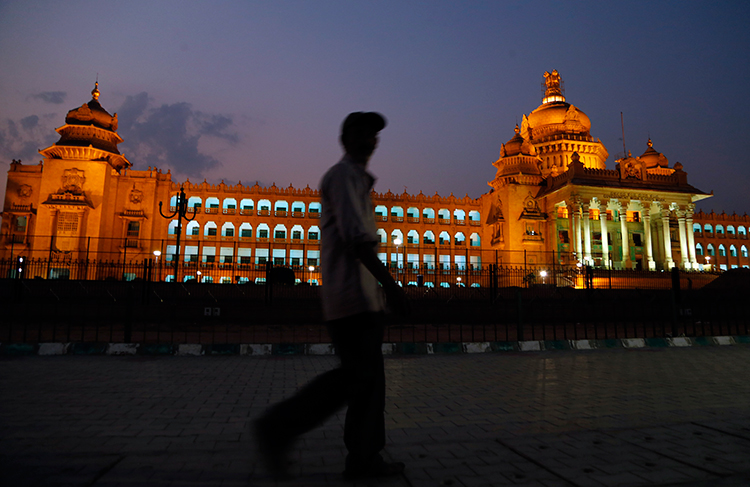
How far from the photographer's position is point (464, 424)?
132 inches

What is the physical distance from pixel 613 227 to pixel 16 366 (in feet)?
162

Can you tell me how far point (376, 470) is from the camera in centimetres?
229

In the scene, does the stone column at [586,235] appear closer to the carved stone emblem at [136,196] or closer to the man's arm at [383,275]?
the man's arm at [383,275]

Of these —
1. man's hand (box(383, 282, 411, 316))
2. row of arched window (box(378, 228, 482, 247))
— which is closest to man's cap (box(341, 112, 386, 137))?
man's hand (box(383, 282, 411, 316))

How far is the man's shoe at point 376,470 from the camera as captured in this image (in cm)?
225

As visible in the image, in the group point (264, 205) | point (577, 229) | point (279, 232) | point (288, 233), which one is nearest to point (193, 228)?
point (264, 205)

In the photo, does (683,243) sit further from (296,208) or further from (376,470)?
(376,470)

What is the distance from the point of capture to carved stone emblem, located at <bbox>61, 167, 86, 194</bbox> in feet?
136

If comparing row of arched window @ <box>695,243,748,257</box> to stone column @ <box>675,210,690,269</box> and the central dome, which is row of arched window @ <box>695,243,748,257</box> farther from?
stone column @ <box>675,210,690,269</box>

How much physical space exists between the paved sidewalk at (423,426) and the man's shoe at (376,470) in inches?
2.4

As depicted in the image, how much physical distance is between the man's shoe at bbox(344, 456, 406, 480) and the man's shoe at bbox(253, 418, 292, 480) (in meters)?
0.34

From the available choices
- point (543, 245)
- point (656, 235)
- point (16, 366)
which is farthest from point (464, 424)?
point (656, 235)

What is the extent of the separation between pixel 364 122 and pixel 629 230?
5118 centimetres

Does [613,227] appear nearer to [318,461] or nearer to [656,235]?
[656,235]
